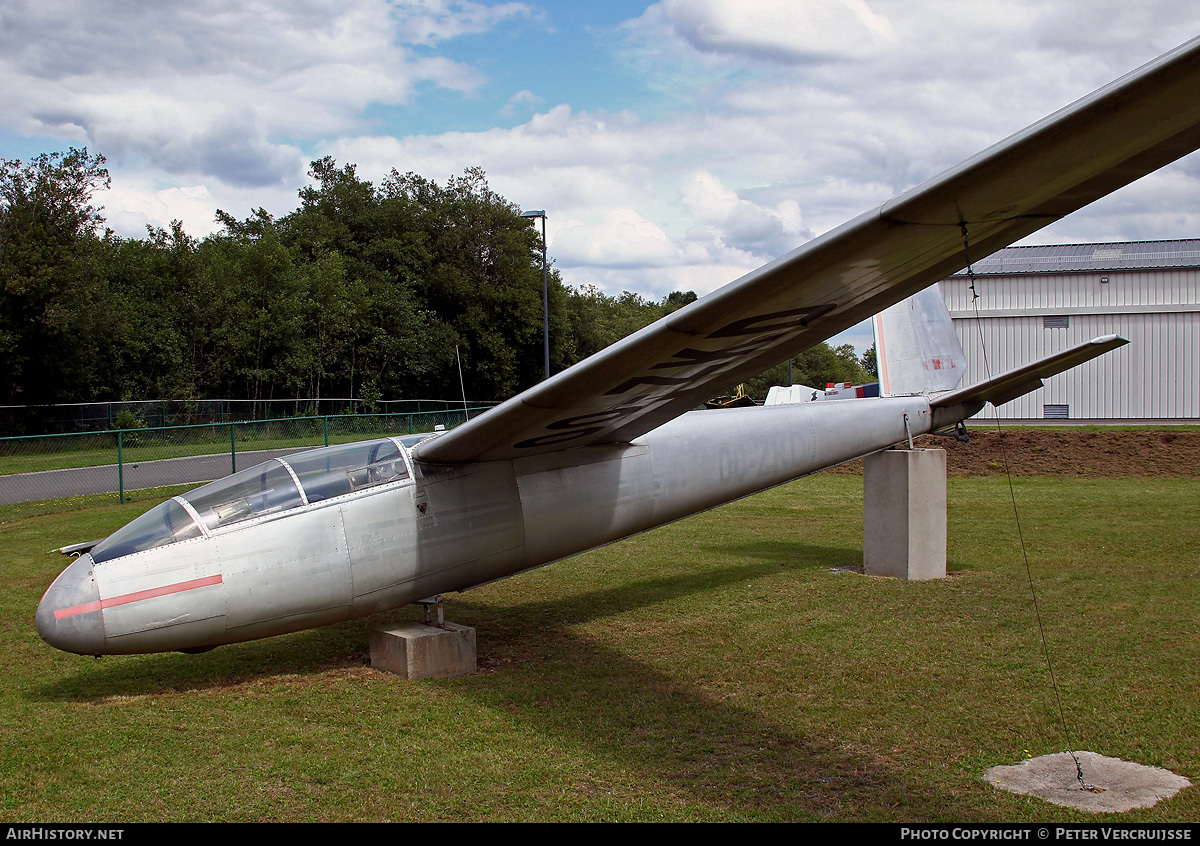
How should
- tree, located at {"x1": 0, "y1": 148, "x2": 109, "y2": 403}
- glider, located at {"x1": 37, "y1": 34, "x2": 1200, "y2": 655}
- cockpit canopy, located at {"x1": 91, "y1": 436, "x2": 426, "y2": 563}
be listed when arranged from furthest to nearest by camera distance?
1. tree, located at {"x1": 0, "y1": 148, "x2": 109, "y2": 403}
2. cockpit canopy, located at {"x1": 91, "y1": 436, "x2": 426, "y2": 563}
3. glider, located at {"x1": 37, "y1": 34, "x2": 1200, "y2": 655}

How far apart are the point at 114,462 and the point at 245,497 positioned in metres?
19.1

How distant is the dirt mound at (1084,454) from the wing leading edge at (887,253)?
19.4 m

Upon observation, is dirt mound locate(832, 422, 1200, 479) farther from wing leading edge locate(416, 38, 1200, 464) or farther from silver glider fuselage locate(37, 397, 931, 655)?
wing leading edge locate(416, 38, 1200, 464)

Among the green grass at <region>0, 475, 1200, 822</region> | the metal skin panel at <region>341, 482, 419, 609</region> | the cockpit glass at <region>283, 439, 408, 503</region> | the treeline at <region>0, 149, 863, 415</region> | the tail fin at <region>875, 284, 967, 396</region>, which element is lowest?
the green grass at <region>0, 475, 1200, 822</region>

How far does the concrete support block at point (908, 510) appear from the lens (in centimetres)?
1089

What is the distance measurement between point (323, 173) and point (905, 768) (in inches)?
2505

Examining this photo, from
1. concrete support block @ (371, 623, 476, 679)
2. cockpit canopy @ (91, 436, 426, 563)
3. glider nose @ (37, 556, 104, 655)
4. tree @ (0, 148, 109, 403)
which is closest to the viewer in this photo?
glider nose @ (37, 556, 104, 655)

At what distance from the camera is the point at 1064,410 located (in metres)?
39.2

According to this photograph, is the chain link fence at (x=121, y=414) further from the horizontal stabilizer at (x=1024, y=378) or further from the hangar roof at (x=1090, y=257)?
the hangar roof at (x=1090, y=257)

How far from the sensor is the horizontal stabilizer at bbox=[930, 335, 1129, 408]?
939cm

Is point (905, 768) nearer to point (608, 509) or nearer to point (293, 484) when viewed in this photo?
point (608, 509)

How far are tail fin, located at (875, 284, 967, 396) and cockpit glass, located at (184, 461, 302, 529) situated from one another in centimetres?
816

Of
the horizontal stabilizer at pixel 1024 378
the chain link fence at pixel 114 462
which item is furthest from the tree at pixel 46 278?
the horizontal stabilizer at pixel 1024 378

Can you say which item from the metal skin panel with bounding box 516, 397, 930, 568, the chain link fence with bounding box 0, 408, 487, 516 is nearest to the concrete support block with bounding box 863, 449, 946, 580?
the metal skin panel with bounding box 516, 397, 930, 568
